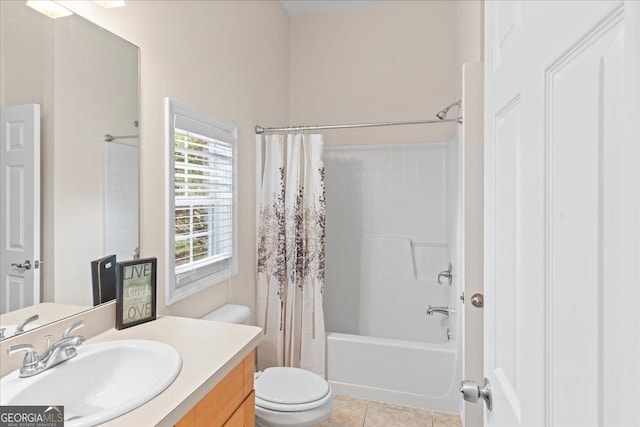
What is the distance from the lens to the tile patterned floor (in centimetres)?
205

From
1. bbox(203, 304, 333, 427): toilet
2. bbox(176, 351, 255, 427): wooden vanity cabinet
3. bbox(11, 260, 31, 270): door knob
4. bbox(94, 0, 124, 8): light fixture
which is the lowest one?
bbox(203, 304, 333, 427): toilet

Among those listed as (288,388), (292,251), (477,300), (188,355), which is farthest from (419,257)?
(188,355)

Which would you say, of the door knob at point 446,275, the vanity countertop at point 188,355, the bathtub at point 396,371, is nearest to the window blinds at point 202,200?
the vanity countertop at point 188,355

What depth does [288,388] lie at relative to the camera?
1.68m

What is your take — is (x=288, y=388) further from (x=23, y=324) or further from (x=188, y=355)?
(x=23, y=324)

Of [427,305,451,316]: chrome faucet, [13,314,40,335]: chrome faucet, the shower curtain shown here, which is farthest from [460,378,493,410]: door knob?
[427,305,451,316]: chrome faucet

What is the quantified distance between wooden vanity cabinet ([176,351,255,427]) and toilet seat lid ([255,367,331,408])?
0.37 metres

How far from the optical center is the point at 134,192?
141cm

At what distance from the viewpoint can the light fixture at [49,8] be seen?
1064mm

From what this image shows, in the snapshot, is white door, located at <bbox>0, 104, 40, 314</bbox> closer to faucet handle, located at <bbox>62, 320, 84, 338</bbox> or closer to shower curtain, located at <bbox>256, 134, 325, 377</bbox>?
faucet handle, located at <bbox>62, 320, 84, 338</bbox>

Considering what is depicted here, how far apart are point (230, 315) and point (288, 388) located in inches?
19.2
